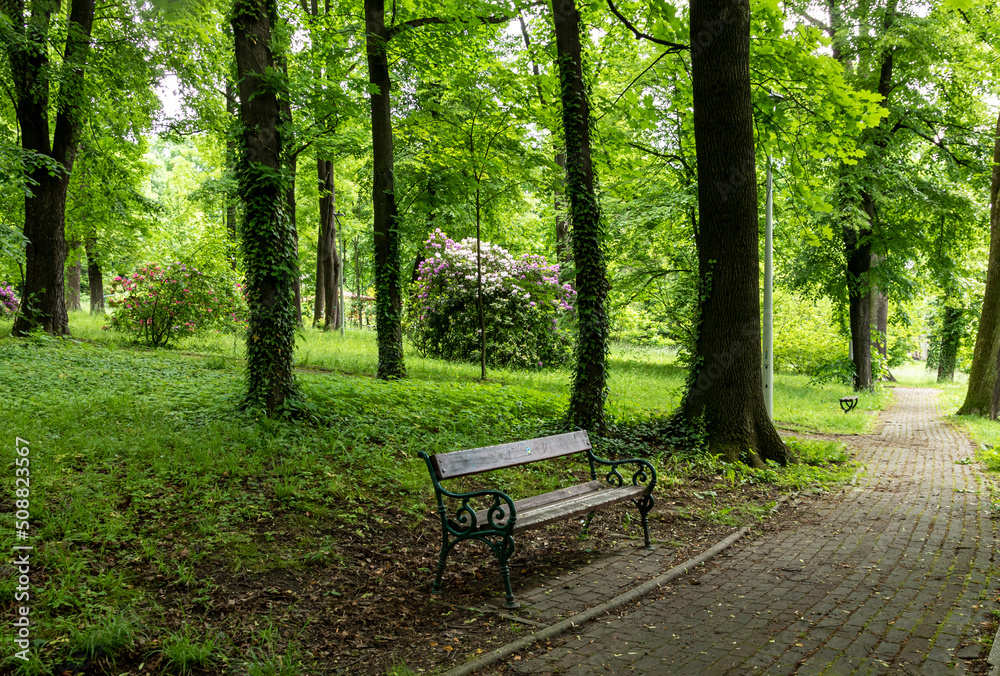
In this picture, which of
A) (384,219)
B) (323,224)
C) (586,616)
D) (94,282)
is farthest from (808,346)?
(94,282)

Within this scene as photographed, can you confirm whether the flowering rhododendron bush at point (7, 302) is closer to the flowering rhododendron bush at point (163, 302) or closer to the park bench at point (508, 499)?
the flowering rhododendron bush at point (163, 302)

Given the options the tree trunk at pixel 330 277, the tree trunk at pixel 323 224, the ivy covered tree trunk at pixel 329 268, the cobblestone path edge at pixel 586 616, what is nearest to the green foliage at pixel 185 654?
the cobblestone path edge at pixel 586 616

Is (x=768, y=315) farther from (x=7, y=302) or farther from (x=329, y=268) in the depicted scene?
(x=7, y=302)

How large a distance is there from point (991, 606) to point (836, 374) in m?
18.5

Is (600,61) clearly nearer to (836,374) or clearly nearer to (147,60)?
(147,60)

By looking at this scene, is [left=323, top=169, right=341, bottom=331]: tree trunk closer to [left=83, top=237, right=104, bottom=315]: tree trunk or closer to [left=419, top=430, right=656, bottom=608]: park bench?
[left=83, top=237, right=104, bottom=315]: tree trunk

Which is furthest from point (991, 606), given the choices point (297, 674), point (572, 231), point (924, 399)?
point (924, 399)

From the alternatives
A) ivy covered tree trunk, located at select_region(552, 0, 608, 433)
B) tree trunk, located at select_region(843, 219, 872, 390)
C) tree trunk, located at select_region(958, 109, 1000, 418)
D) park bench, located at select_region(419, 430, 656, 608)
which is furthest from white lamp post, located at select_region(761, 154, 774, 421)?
Result: tree trunk, located at select_region(843, 219, 872, 390)

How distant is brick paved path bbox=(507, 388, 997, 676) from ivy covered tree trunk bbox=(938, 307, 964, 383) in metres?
27.3

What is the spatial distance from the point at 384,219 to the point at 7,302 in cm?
1180

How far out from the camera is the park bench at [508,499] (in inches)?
174

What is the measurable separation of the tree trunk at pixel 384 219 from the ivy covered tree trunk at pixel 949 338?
27.5 metres

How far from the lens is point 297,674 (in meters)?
3.33

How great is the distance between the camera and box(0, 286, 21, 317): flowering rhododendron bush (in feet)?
52.0
